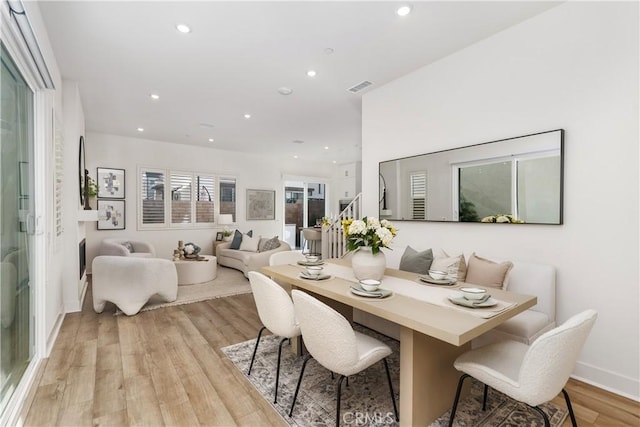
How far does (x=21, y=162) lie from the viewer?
226cm

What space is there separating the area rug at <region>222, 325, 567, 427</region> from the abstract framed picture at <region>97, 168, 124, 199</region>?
5.29 meters

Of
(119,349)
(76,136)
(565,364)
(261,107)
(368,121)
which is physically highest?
(261,107)

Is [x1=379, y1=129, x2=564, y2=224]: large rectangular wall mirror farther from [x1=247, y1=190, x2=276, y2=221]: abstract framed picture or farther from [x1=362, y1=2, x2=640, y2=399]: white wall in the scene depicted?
[x1=247, y1=190, x2=276, y2=221]: abstract framed picture

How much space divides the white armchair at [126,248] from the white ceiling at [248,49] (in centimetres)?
215

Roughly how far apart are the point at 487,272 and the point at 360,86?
8.72 feet

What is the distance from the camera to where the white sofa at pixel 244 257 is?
548 centimetres

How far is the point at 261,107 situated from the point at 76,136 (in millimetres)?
2415

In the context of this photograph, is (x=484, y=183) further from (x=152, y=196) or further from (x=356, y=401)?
(x=152, y=196)

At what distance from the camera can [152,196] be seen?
263 inches

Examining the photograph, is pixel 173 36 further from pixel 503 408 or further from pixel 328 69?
pixel 503 408

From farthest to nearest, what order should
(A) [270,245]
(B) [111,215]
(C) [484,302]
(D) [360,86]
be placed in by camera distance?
(B) [111,215] → (A) [270,245] → (D) [360,86] → (C) [484,302]

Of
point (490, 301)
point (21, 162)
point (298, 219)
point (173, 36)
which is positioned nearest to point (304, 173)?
point (298, 219)

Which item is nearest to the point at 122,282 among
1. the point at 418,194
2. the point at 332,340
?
the point at 332,340

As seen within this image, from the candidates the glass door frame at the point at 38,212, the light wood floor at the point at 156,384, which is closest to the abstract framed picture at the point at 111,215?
the light wood floor at the point at 156,384
